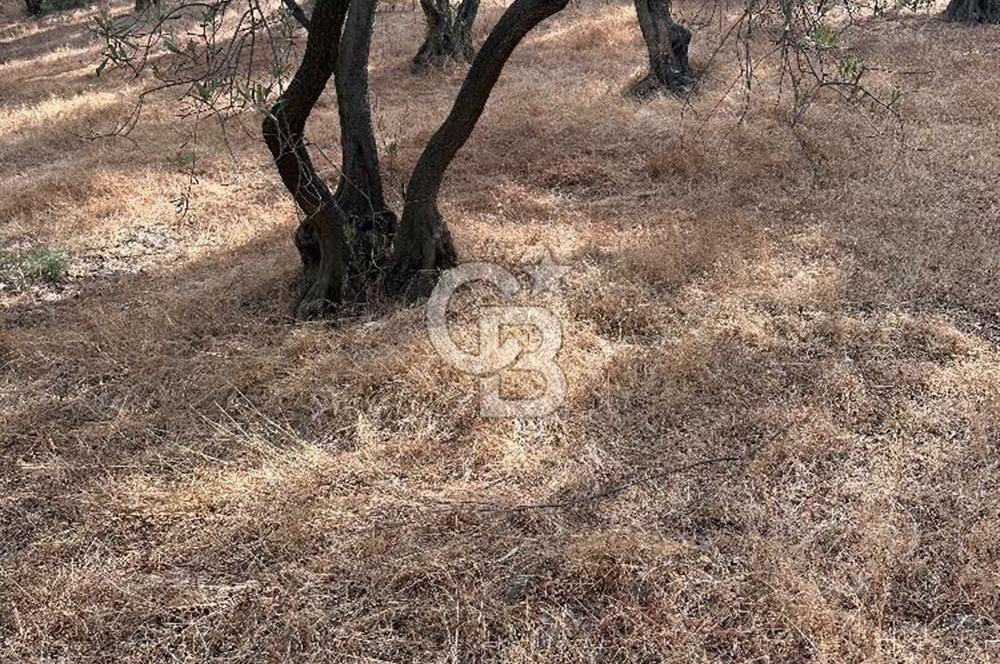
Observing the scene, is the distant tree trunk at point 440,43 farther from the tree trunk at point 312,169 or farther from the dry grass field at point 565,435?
the tree trunk at point 312,169

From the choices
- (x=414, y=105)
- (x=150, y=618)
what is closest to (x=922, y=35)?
(x=414, y=105)

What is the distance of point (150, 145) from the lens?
8.27 metres

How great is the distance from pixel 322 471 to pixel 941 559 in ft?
7.80

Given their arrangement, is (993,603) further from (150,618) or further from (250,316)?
(250,316)

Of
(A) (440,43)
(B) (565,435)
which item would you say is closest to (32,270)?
(B) (565,435)

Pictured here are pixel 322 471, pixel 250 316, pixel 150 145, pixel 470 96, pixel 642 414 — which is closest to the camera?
pixel 322 471

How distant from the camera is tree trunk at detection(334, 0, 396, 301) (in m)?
4.73

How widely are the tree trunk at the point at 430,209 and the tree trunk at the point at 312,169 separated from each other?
359 mm

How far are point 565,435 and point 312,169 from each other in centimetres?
207

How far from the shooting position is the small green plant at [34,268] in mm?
5488

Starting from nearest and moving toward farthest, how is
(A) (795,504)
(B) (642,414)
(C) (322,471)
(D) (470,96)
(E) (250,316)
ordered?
1. (A) (795,504)
2. (C) (322,471)
3. (B) (642,414)
4. (D) (470,96)
5. (E) (250,316)

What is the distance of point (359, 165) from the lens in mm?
4832

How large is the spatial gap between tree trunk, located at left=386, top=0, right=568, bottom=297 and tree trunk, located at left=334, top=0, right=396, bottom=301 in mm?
143

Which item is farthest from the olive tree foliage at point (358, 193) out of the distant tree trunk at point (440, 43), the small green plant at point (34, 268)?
the distant tree trunk at point (440, 43)
